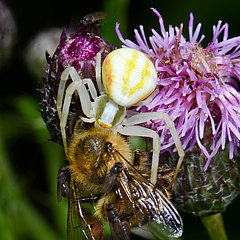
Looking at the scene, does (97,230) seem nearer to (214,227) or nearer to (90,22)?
(214,227)

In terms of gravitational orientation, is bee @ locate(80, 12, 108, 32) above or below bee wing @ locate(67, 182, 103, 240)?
above

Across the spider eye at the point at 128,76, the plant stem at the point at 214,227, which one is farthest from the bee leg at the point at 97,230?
the plant stem at the point at 214,227

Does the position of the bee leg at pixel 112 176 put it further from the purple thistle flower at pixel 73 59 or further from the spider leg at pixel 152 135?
the purple thistle flower at pixel 73 59

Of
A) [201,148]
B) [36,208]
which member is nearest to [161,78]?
[201,148]

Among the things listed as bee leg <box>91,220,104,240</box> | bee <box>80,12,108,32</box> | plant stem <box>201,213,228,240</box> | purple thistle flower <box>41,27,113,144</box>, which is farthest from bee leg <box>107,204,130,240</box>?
bee <box>80,12,108,32</box>

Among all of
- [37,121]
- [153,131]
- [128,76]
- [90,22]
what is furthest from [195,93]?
[37,121]

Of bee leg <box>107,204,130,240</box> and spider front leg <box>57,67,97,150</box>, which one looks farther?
spider front leg <box>57,67,97,150</box>

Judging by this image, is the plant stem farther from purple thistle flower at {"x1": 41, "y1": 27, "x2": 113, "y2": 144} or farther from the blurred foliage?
purple thistle flower at {"x1": 41, "y1": 27, "x2": 113, "y2": 144}
